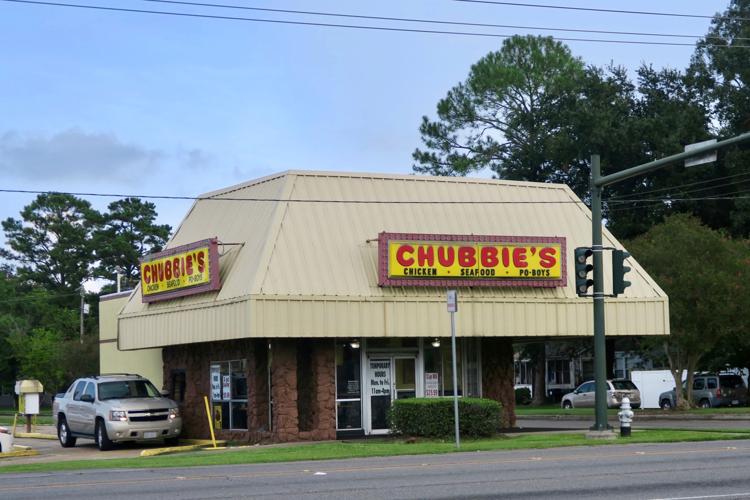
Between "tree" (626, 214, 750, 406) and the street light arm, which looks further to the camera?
"tree" (626, 214, 750, 406)

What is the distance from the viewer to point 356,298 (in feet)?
94.8

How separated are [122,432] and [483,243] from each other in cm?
1028

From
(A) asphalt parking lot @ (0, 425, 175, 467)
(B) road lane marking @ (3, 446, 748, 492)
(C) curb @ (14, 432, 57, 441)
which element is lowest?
(C) curb @ (14, 432, 57, 441)

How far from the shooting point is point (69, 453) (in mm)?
29469

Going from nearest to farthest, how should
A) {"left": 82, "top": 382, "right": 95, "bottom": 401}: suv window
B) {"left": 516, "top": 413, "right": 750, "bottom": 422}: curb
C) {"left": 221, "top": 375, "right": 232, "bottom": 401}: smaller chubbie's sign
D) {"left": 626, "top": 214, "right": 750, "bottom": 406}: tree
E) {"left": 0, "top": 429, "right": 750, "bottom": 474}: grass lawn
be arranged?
{"left": 0, "top": 429, "right": 750, "bottom": 474}: grass lawn
{"left": 82, "top": 382, "right": 95, "bottom": 401}: suv window
{"left": 221, "top": 375, "right": 232, "bottom": 401}: smaller chubbie's sign
{"left": 516, "top": 413, "right": 750, "bottom": 422}: curb
{"left": 626, "top": 214, "right": 750, "bottom": 406}: tree

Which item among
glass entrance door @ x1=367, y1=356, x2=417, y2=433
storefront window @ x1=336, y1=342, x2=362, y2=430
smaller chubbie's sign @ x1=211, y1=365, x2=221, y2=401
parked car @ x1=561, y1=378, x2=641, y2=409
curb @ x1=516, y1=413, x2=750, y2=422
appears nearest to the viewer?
storefront window @ x1=336, y1=342, x2=362, y2=430

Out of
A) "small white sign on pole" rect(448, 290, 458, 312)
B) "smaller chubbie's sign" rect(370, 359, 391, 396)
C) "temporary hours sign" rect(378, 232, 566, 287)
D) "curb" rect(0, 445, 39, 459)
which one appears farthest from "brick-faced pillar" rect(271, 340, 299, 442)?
"small white sign on pole" rect(448, 290, 458, 312)

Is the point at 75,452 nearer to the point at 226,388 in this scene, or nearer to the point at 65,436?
the point at 65,436

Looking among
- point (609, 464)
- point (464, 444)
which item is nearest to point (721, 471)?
point (609, 464)

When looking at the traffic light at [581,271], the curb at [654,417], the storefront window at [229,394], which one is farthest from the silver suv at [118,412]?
the curb at [654,417]

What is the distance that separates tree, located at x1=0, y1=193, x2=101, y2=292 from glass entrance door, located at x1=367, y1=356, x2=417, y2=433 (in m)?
77.9

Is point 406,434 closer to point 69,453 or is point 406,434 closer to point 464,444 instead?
point 464,444

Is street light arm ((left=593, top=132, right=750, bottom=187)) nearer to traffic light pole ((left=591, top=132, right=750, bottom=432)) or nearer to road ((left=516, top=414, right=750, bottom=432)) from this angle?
traffic light pole ((left=591, top=132, right=750, bottom=432))

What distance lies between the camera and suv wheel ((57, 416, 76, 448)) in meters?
32.0
